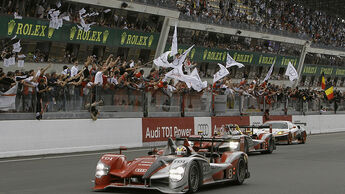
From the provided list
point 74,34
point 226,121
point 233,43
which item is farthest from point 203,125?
point 233,43

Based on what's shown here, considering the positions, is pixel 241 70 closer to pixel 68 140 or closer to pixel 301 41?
pixel 301 41

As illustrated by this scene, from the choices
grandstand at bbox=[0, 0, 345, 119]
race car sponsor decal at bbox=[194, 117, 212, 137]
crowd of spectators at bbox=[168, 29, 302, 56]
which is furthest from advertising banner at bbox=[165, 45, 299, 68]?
race car sponsor decal at bbox=[194, 117, 212, 137]

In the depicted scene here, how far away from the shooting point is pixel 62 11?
34.2 meters

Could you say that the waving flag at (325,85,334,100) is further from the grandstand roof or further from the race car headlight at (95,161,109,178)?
the grandstand roof

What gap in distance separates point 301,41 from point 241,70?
9.61 metres

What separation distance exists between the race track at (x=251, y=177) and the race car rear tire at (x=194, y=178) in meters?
0.46

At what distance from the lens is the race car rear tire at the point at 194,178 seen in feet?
32.4

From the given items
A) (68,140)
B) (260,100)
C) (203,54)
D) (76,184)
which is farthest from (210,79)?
(76,184)

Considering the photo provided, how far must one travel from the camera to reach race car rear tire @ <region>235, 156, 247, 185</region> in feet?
38.4

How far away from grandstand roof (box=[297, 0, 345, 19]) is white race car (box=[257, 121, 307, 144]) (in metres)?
42.3

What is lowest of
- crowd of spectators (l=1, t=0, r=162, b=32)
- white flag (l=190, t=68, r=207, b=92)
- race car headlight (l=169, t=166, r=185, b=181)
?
race car headlight (l=169, t=166, r=185, b=181)

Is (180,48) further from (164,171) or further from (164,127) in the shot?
(164,171)

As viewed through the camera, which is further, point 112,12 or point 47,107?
point 112,12

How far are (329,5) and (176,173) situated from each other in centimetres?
6656
